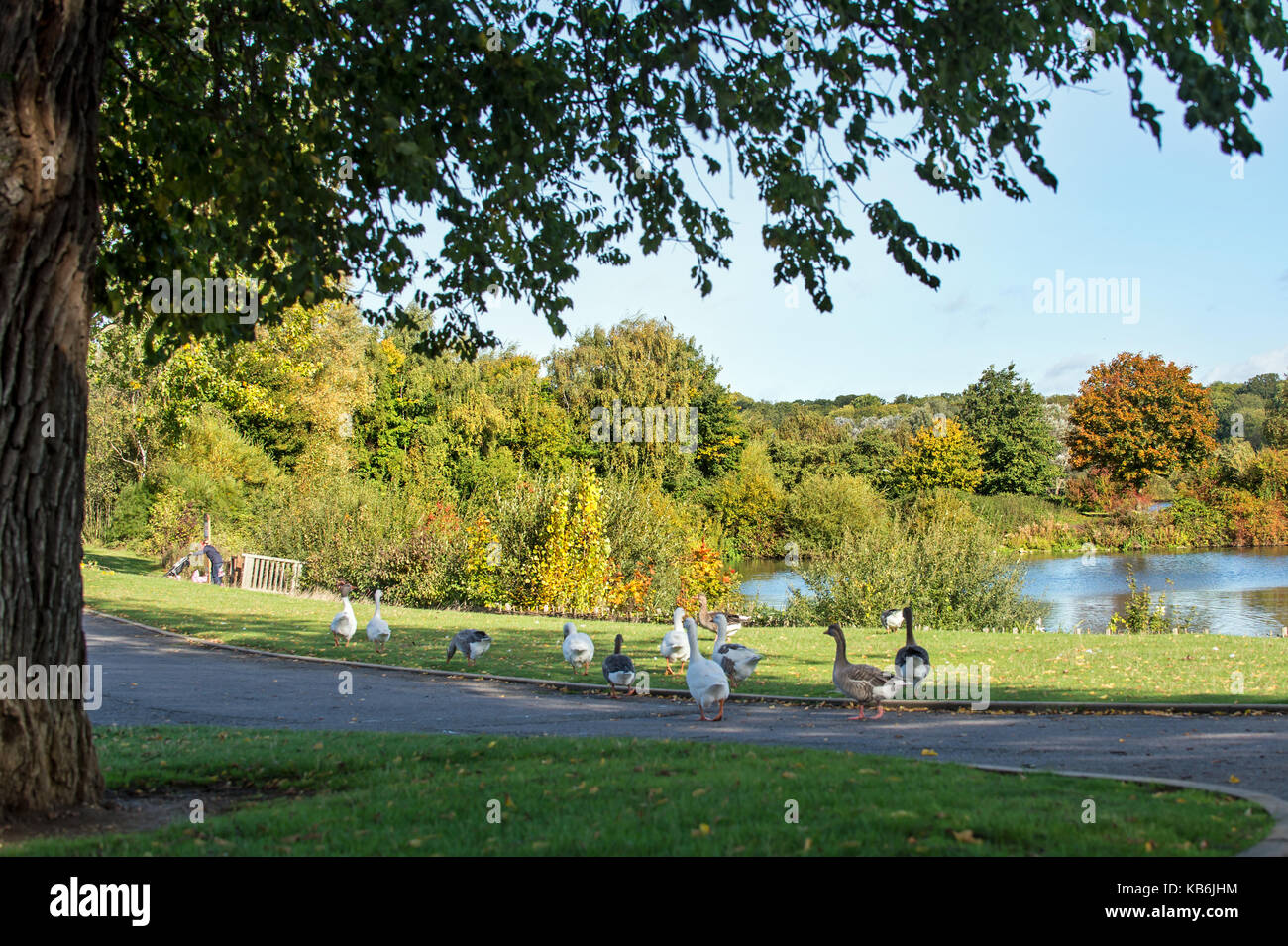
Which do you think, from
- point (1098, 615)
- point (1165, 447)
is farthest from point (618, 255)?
point (1165, 447)

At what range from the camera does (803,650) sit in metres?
18.5

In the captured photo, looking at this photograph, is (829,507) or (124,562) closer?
(124,562)

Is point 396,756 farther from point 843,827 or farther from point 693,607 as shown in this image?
point 693,607

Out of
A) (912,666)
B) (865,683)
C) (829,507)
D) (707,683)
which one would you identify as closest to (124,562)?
(829,507)

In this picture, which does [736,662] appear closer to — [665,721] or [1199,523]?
[665,721]

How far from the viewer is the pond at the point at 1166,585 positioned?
27.4m

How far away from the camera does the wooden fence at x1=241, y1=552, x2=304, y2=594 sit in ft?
107

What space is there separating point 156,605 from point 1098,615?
83.2 ft

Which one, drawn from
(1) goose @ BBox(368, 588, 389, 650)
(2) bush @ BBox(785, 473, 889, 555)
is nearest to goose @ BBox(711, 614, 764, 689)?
(1) goose @ BBox(368, 588, 389, 650)

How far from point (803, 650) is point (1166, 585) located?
2191 cm

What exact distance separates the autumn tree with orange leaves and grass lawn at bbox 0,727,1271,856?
6440 centimetres

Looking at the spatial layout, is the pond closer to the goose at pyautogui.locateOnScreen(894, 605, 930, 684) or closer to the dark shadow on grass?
the goose at pyautogui.locateOnScreen(894, 605, 930, 684)

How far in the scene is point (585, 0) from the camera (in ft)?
31.2
